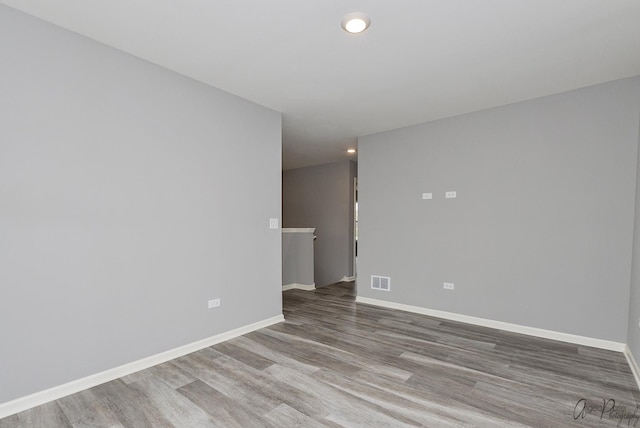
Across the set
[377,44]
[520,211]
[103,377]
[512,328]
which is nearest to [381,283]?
[512,328]

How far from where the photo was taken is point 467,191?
3928 millimetres

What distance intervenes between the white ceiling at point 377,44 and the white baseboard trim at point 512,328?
2.63m

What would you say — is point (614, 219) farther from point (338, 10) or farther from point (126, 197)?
point (126, 197)

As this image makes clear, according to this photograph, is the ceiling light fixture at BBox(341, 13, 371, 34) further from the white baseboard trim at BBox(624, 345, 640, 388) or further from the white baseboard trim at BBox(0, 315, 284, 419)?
the white baseboard trim at BBox(624, 345, 640, 388)

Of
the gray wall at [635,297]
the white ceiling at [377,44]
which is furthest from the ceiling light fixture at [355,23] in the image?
the gray wall at [635,297]

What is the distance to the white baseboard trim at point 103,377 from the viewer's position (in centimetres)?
199

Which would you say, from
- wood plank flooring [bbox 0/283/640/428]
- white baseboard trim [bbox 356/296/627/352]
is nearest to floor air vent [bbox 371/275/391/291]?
white baseboard trim [bbox 356/296/627/352]

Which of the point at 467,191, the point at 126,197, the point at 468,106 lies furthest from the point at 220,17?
the point at 467,191

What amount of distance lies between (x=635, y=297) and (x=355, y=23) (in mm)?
3370

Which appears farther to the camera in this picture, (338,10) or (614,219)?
(614,219)

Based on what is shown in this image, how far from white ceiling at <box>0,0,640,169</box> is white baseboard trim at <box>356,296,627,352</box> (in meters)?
2.63

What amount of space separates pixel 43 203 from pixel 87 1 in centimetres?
138

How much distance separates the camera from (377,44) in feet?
7.87

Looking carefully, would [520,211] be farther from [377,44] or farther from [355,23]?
[355,23]
